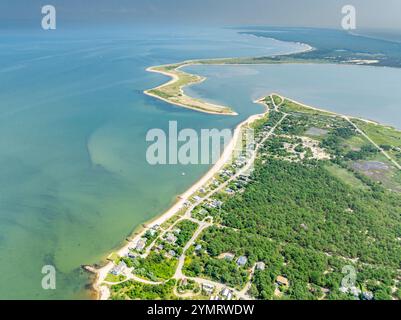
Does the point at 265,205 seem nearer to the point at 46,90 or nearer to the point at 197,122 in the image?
the point at 197,122

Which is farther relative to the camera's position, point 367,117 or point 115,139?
point 367,117

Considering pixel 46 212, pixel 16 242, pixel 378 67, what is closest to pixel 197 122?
pixel 46 212

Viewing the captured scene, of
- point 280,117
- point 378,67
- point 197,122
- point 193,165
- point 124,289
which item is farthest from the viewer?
point 378,67

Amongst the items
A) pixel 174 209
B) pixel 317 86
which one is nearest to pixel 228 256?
pixel 174 209

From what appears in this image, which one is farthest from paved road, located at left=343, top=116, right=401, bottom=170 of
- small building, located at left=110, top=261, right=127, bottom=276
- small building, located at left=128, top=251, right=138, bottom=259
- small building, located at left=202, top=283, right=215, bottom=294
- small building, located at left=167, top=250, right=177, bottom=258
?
small building, located at left=110, top=261, right=127, bottom=276

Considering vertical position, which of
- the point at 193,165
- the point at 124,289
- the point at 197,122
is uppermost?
the point at 197,122

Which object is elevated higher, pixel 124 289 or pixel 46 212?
pixel 46 212

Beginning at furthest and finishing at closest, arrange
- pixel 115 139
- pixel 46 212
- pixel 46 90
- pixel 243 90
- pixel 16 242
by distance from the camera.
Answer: pixel 243 90 < pixel 46 90 < pixel 115 139 < pixel 46 212 < pixel 16 242
